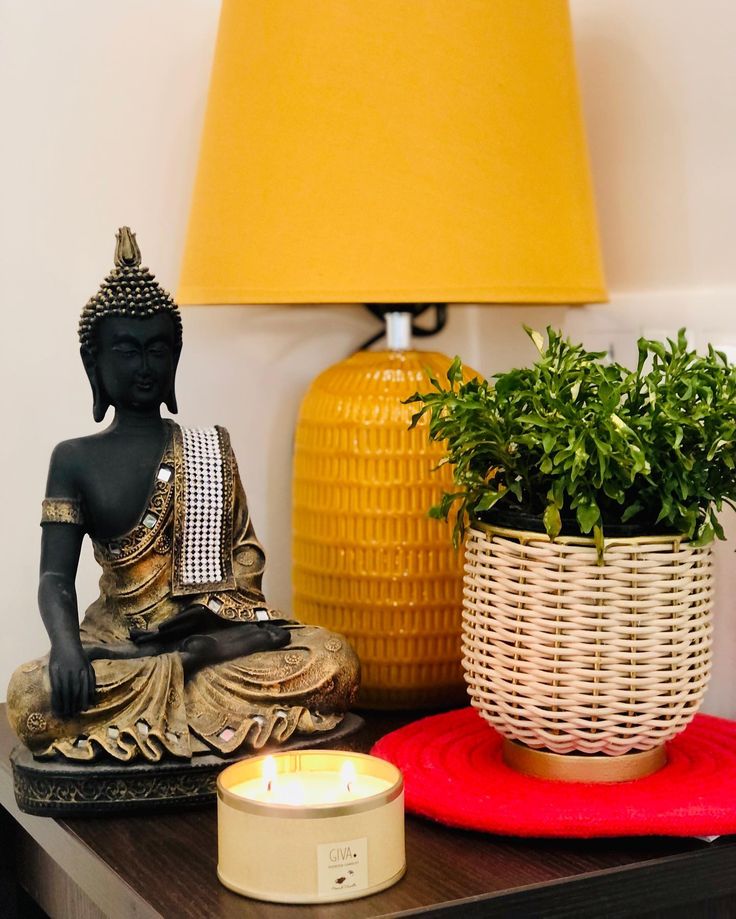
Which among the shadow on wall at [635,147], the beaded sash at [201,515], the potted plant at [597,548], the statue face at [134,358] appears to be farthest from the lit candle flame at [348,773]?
the shadow on wall at [635,147]

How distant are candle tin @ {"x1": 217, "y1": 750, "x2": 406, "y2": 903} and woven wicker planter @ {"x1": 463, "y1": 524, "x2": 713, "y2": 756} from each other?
0.16 m

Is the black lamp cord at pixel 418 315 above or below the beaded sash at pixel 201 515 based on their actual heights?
above

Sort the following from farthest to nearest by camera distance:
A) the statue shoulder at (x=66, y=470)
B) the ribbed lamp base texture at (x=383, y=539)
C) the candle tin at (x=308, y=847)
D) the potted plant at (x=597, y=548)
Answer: the ribbed lamp base texture at (x=383, y=539)
the statue shoulder at (x=66, y=470)
the potted plant at (x=597, y=548)
the candle tin at (x=308, y=847)

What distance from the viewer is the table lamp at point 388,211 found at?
103cm

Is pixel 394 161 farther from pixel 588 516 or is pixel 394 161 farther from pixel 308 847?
pixel 308 847

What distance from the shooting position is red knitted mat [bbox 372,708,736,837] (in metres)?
0.80

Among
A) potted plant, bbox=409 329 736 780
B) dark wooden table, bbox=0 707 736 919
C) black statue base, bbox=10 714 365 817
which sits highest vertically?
potted plant, bbox=409 329 736 780

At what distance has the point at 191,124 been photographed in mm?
1271

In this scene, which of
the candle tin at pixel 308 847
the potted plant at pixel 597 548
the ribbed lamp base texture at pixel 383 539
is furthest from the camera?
the ribbed lamp base texture at pixel 383 539

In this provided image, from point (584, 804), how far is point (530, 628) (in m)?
0.12

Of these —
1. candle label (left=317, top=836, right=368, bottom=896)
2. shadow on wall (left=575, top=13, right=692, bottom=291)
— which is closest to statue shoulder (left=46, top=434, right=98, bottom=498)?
candle label (left=317, top=836, right=368, bottom=896)

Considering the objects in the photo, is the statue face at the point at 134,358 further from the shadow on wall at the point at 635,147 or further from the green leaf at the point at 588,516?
the shadow on wall at the point at 635,147

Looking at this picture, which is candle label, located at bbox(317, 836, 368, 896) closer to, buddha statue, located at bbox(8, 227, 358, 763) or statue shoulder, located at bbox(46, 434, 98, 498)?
buddha statue, located at bbox(8, 227, 358, 763)

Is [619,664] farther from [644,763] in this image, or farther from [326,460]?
[326,460]
